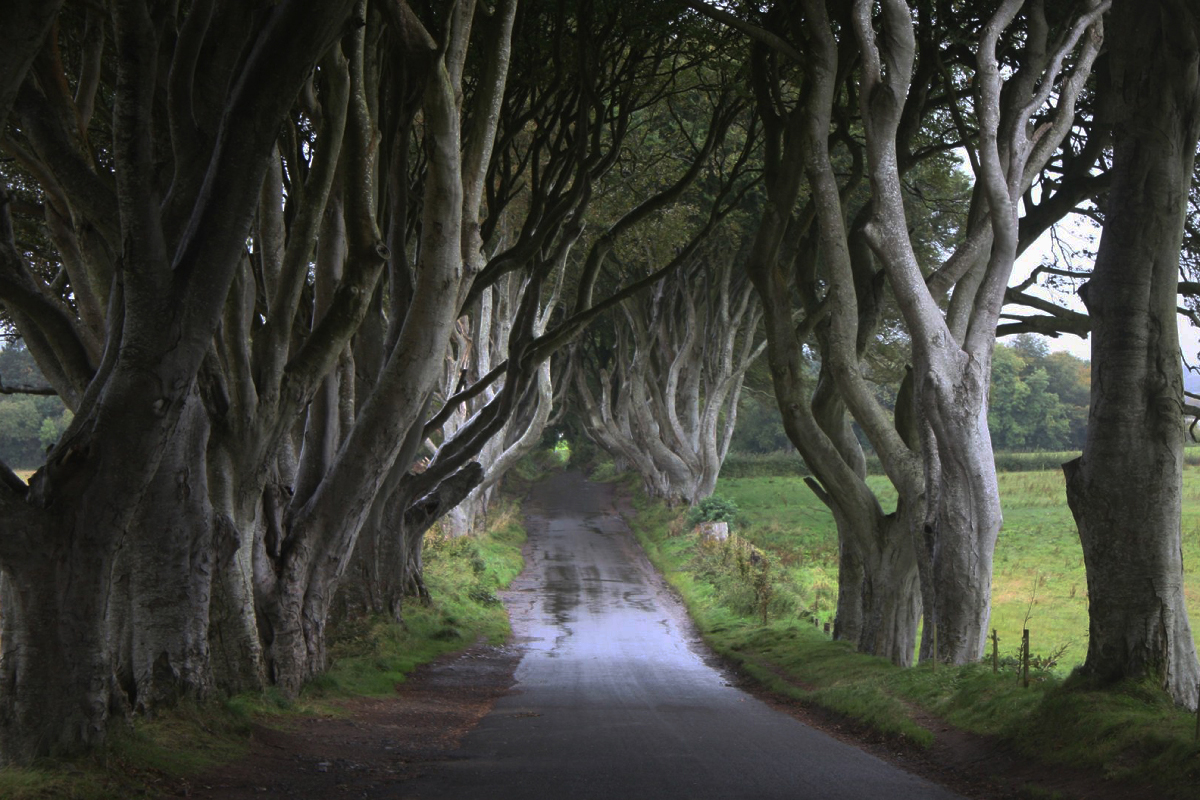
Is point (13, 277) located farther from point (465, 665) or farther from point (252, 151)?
point (465, 665)

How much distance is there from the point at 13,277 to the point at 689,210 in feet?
54.0

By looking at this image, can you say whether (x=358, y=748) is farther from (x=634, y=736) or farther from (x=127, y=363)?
(x=127, y=363)

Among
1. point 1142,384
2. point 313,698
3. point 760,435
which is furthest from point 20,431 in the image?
point 1142,384

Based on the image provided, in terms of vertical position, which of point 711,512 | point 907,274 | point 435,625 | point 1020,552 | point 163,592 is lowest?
point 435,625

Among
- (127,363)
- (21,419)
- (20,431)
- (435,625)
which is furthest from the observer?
(21,419)

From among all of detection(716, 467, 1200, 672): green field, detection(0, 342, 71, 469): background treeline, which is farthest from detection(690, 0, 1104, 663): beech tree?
detection(0, 342, 71, 469): background treeline

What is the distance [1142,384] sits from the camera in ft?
28.1

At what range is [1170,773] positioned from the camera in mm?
6891

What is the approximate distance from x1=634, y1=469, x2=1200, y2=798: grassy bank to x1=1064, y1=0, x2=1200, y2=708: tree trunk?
53 cm

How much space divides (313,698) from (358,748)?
242 centimetres

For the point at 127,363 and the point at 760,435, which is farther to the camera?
the point at 760,435

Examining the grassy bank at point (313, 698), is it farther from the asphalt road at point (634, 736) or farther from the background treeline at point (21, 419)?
the background treeline at point (21, 419)

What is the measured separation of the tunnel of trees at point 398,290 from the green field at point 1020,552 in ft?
13.9

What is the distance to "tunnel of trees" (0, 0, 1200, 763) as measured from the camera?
6.48m
